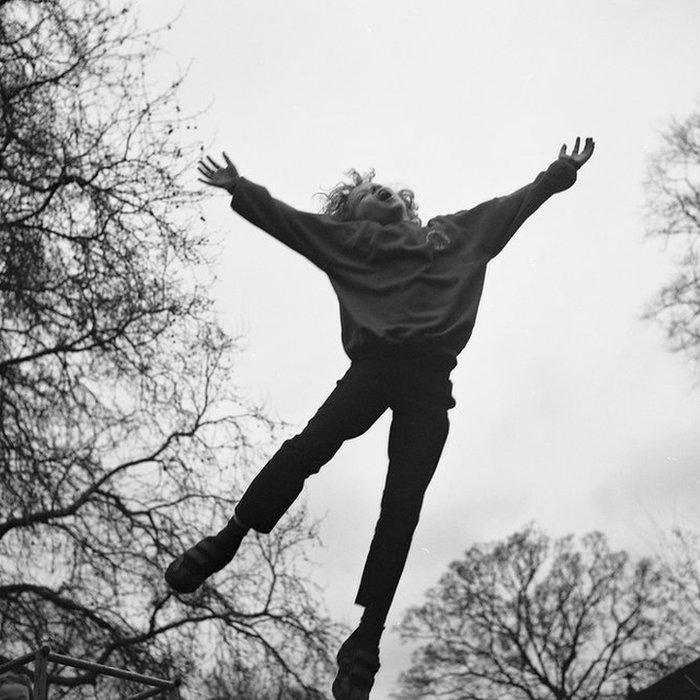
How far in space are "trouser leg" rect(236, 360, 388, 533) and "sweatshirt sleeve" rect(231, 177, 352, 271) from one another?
0.54 meters

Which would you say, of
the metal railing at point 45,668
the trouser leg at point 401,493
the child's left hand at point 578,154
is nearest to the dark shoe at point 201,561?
the trouser leg at point 401,493

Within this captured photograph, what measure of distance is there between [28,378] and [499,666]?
2503 cm

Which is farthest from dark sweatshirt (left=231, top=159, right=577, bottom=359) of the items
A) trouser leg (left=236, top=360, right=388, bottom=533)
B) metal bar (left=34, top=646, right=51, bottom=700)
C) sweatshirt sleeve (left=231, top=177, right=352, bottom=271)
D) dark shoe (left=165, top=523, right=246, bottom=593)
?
metal bar (left=34, top=646, right=51, bottom=700)

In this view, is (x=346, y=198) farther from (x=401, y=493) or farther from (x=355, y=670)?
(x=355, y=670)

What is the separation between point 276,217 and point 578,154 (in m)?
1.15

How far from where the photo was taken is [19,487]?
10070 mm

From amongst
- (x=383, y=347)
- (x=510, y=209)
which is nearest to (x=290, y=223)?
(x=383, y=347)

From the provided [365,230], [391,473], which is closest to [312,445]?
[391,473]

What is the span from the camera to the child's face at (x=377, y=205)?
3777mm

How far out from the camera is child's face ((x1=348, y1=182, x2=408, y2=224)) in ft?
12.4

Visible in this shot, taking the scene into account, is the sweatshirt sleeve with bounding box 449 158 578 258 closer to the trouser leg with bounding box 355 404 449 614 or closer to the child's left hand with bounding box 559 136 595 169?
the child's left hand with bounding box 559 136 595 169

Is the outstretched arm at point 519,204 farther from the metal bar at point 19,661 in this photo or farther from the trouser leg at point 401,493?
the metal bar at point 19,661

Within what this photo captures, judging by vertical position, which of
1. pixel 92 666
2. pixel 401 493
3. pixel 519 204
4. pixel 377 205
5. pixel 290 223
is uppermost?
pixel 377 205

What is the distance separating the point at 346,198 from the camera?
394 cm
